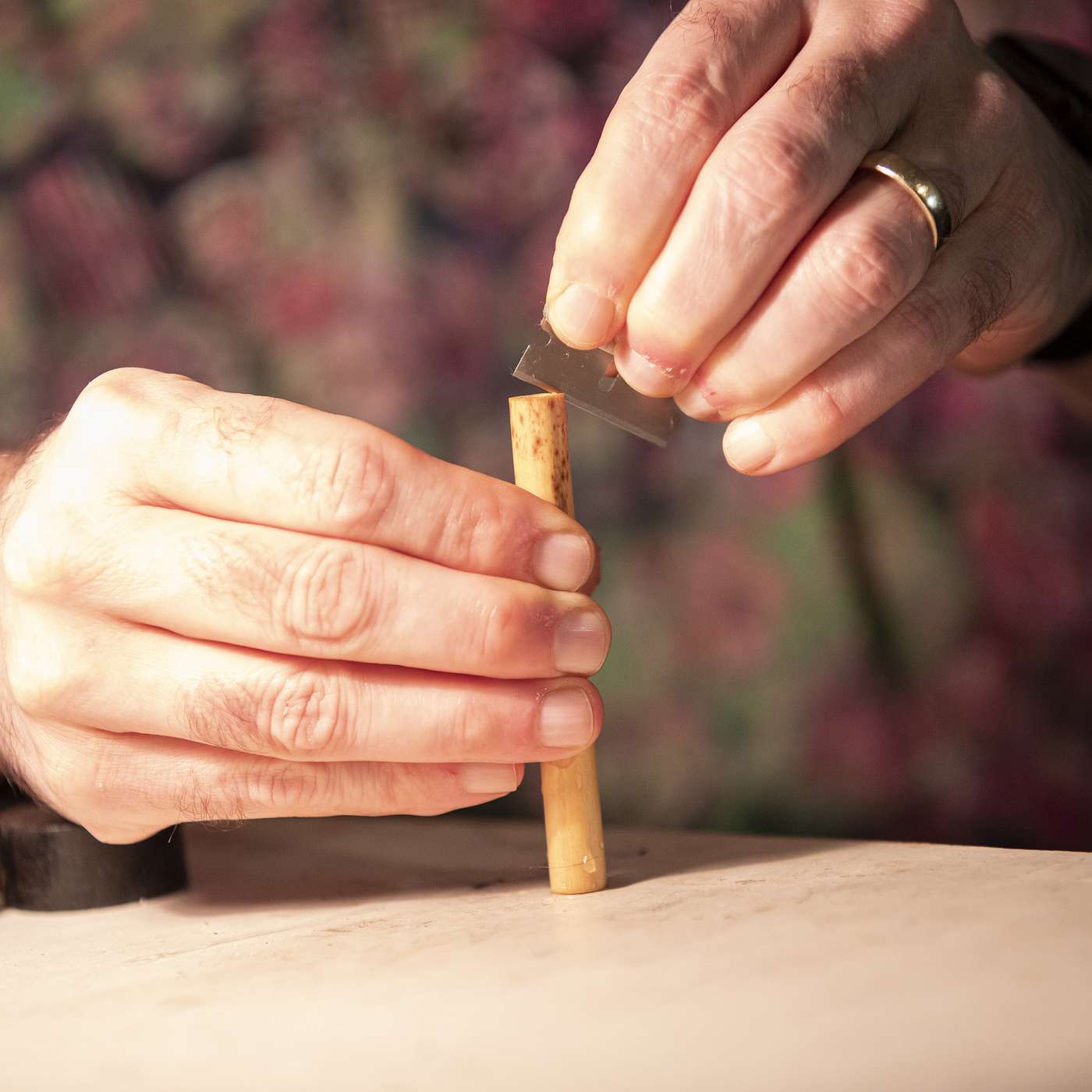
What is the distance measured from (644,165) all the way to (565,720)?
15.8 inches

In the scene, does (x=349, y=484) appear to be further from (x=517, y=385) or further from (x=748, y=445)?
(x=517, y=385)

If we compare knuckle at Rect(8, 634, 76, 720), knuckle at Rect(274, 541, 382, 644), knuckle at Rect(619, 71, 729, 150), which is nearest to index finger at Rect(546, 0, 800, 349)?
knuckle at Rect(619, 71, 729, 150)

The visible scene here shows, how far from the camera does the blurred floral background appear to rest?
138 cm

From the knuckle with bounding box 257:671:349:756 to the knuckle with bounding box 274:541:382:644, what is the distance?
1.7 inches

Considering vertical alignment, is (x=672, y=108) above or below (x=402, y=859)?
above

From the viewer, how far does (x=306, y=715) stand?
792 millimetres

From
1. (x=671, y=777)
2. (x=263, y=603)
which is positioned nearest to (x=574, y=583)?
(x=263, y=603)

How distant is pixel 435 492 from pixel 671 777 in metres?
0.78

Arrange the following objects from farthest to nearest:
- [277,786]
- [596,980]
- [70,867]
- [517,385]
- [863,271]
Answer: [517,385] < [70,867] < [277,786] < [863,271] < [596,980]

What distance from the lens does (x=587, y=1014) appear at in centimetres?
60

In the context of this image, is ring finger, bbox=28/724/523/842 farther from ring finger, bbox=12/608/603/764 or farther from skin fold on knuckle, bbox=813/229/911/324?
skin fold on knuckle, bbox=813/229/911/324

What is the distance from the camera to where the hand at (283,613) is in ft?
2.52

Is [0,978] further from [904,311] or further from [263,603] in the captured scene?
[904,311]

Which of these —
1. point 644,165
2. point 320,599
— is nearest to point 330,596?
point 320,599
